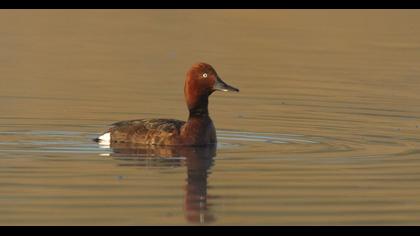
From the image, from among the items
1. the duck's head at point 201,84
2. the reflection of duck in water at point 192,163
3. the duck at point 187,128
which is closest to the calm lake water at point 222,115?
the reflection of duck in water at point 192,163

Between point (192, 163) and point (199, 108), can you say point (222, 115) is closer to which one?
point (199, 108)

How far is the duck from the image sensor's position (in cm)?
1647

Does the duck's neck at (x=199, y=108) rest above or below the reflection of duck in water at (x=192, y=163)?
above

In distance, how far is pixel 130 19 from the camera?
34.2 meters

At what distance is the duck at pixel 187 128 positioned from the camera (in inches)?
648

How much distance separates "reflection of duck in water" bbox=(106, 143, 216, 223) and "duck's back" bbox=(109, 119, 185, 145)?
13cm

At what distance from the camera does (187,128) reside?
54.4 ft

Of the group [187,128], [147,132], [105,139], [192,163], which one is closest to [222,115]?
[187,128]

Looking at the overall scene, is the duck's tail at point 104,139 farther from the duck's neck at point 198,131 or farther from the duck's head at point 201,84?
the duck's head at point 201,84

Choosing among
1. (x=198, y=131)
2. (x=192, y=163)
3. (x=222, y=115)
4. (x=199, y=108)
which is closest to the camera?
(x=192, y=163)

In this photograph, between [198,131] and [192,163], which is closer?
[192,163]

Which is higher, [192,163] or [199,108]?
[199,108]

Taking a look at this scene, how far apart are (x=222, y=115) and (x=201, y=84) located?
239cm

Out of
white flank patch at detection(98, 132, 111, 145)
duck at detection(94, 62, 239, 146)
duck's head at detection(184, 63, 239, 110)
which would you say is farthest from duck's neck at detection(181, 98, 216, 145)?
white flank patch at detection(98, 132, 111, 145)
